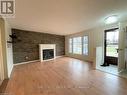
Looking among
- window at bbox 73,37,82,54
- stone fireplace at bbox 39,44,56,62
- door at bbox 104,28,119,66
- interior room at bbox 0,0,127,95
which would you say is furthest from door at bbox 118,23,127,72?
stone fireplace at bbox 39,44,56,62

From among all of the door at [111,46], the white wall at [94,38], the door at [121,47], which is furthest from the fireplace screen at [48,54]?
the door at [121,47]

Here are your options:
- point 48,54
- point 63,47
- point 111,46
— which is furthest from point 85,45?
point 48,54

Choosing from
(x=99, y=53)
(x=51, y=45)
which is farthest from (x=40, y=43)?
(x=99, y=53)

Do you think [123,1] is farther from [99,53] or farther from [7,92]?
[7,92]

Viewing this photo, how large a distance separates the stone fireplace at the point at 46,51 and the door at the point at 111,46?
12.9 feet

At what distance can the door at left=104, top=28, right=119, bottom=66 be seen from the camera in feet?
15.9

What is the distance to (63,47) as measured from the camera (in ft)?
29.1

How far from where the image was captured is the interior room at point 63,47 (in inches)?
101

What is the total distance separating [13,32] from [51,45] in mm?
2829

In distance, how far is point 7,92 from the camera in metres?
2.34

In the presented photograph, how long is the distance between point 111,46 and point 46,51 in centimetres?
434

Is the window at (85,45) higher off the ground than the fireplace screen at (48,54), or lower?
higher

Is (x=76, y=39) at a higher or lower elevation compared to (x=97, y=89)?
higher

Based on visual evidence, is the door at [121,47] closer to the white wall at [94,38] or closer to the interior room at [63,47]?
the interior room at [63,47]
